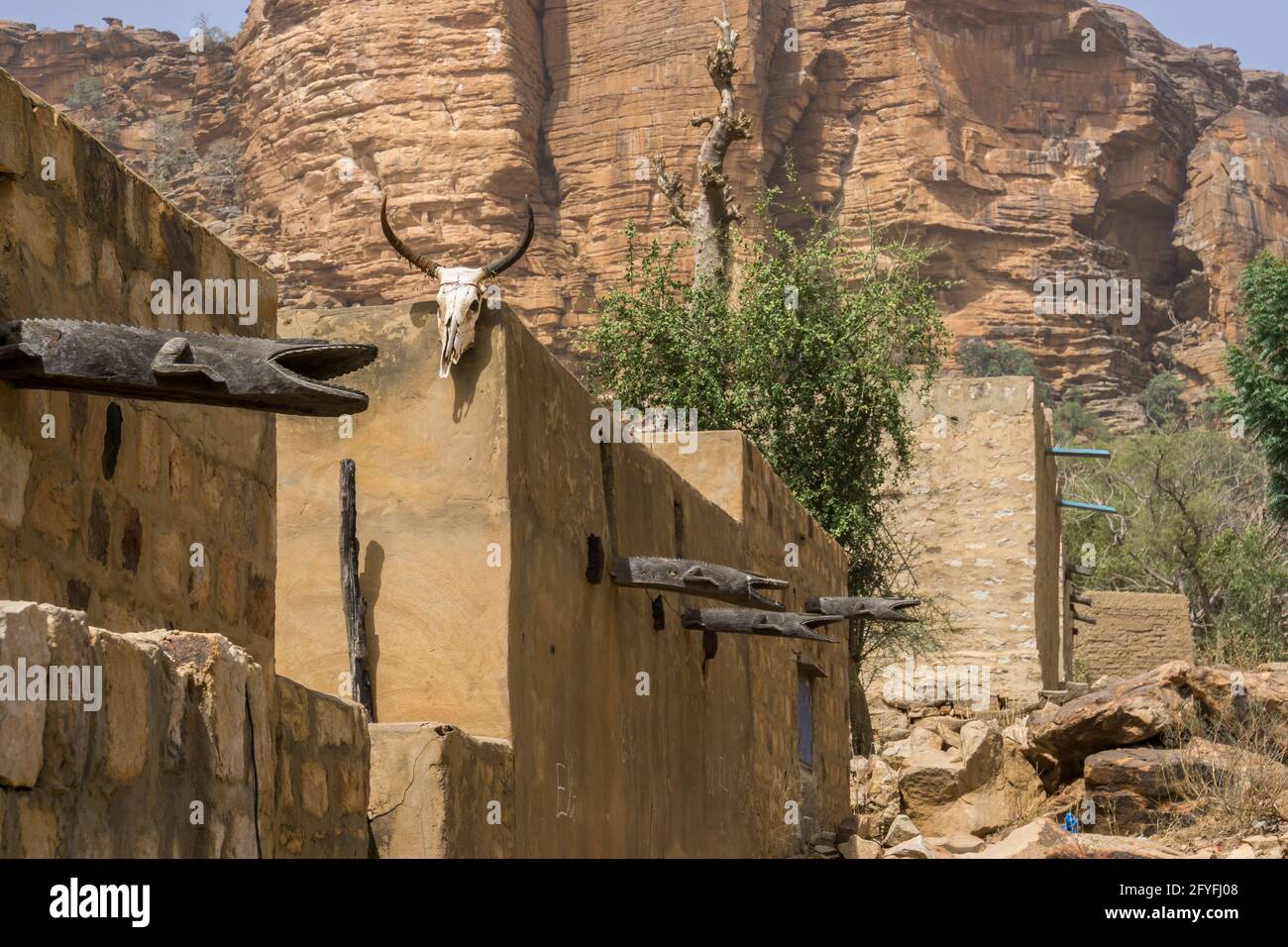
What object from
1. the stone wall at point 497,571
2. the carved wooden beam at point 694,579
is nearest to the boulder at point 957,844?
the stone wall at point 497,571

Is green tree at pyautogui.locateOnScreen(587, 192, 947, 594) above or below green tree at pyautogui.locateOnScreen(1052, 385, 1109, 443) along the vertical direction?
below

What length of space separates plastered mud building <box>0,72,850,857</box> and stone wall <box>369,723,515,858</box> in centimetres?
1

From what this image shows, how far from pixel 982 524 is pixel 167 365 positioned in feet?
60.3

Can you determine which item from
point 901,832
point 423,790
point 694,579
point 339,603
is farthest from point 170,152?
point 423,790

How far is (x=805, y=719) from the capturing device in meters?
13.3

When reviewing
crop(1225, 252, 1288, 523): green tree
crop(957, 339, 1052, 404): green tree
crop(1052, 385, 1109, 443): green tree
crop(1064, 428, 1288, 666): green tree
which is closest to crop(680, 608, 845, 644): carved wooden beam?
crop(1225, 252, 1288, 523): green tree

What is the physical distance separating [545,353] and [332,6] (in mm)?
50815

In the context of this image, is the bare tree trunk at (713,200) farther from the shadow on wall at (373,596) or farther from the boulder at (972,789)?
the shadow on wall at (373,596)

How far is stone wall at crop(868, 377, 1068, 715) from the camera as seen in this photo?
68.8 ft

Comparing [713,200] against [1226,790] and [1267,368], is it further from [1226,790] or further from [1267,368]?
[1226,790]

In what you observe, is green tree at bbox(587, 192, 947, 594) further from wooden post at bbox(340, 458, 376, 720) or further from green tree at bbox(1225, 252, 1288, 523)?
wooden post at bbox(340, 458, 376, 720)

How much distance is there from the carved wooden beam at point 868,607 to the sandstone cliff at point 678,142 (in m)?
40.4

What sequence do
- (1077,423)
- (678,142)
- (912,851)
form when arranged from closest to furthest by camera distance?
(912,851) < (1077,423) < (678,142)
